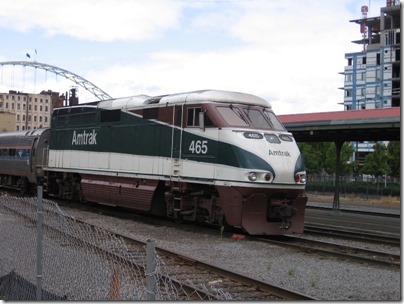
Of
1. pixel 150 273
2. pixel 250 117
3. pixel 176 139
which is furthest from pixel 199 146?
pixel 150 273

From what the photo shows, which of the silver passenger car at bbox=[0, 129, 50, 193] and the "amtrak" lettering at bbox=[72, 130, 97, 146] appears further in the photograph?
the silver passenger car at bbox=[0, 129, 50, 193]

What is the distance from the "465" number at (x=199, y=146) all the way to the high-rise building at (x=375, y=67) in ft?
216

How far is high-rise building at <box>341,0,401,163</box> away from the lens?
81.7 m

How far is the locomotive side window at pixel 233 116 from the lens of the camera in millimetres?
13273

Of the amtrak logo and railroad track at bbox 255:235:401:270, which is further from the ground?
the amtrak logo

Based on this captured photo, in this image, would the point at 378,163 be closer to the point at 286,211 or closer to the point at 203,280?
the point at 286,211

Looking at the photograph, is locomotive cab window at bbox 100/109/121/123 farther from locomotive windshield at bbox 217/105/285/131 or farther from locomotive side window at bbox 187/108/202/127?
locomotive windshield at bbox 217/105/285/131

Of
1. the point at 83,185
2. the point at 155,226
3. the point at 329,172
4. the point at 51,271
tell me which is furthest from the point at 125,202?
the point at 329,172

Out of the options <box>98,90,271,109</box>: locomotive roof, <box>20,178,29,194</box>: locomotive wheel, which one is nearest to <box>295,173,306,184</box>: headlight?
<box>98,90,271,109</box>: locomotive roof

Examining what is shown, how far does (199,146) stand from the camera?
13.7 meters

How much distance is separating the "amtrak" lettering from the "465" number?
17.9 feet

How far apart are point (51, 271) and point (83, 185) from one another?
1171 centimetres

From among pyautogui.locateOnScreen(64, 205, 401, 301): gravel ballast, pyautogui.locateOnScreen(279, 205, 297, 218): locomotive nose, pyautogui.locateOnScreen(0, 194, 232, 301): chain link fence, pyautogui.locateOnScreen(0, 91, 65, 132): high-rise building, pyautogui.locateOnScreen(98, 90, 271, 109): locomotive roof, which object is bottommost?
pyautogui.locateOnScreen(64, 205, 401, 301): gravel ballast

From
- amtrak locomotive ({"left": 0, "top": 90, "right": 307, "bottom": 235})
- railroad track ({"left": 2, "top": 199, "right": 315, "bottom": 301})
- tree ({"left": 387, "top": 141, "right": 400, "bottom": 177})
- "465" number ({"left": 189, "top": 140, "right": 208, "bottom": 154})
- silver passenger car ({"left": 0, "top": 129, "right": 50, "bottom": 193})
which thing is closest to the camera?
railroad track ({"left": 2, "top": 199, "right": 315, "bottom": 301})
